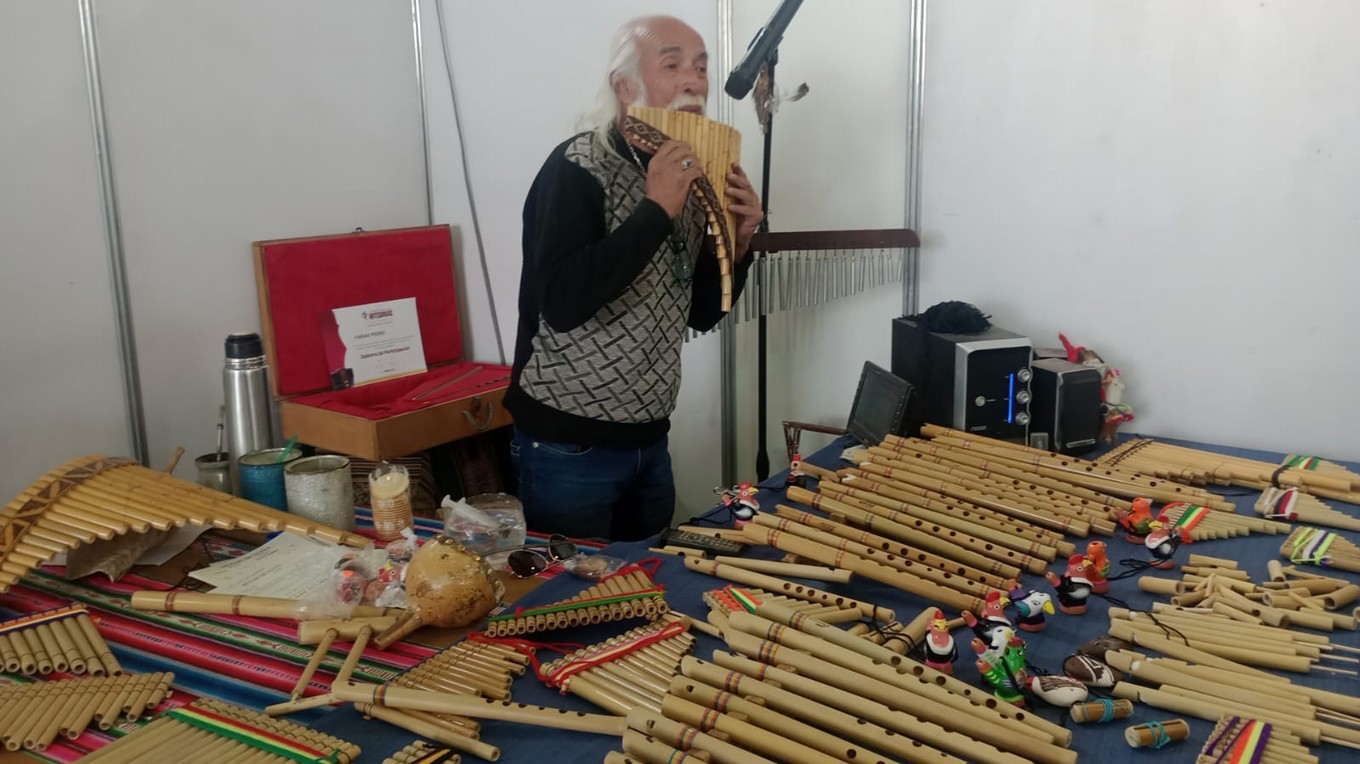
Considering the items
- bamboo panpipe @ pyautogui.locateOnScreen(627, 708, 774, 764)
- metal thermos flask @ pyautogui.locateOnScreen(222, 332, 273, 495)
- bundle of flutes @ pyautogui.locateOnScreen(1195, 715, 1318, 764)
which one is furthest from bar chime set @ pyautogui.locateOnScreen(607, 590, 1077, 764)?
metal thermos flask @ pyautogui.locateOnScreen(222, 332, 273, 495)

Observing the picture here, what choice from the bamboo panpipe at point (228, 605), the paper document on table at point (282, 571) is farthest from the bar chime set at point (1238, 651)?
the paper document on table at point (282, 571)

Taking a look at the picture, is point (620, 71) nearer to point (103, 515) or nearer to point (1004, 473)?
point (1004, 473)

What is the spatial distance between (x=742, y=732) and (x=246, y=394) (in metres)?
2.16

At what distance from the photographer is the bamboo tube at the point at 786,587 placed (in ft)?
5.40

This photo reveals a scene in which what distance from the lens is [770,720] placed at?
1264mm

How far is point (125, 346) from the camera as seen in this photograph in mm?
3000

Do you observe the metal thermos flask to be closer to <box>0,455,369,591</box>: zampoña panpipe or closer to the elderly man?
<box>0,455,369,591</box>: zampoña panpipe

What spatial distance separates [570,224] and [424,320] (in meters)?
1.91

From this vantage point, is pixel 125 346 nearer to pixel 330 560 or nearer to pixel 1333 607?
pixel 330 560

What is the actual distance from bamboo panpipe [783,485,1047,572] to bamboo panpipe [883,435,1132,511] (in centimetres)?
37

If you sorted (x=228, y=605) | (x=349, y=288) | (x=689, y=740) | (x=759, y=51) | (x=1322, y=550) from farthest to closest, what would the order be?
(x=349, y=288), (x=759, y=51), (x=1322, y=550), (x=228, y=605), (x=689, y=740)

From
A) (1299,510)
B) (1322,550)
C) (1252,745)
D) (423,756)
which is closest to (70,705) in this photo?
(423,756)

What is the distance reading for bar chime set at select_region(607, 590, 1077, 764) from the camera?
1.21 m

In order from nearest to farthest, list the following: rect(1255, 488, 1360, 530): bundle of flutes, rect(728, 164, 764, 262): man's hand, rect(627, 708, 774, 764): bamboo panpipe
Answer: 1. rect(627, 708, 774, 764): bamboo panpipe
2. rect(1255, 488, 1360, 530): bundle of flutes
3. rect(728, 164, 764, 262): man's hand
